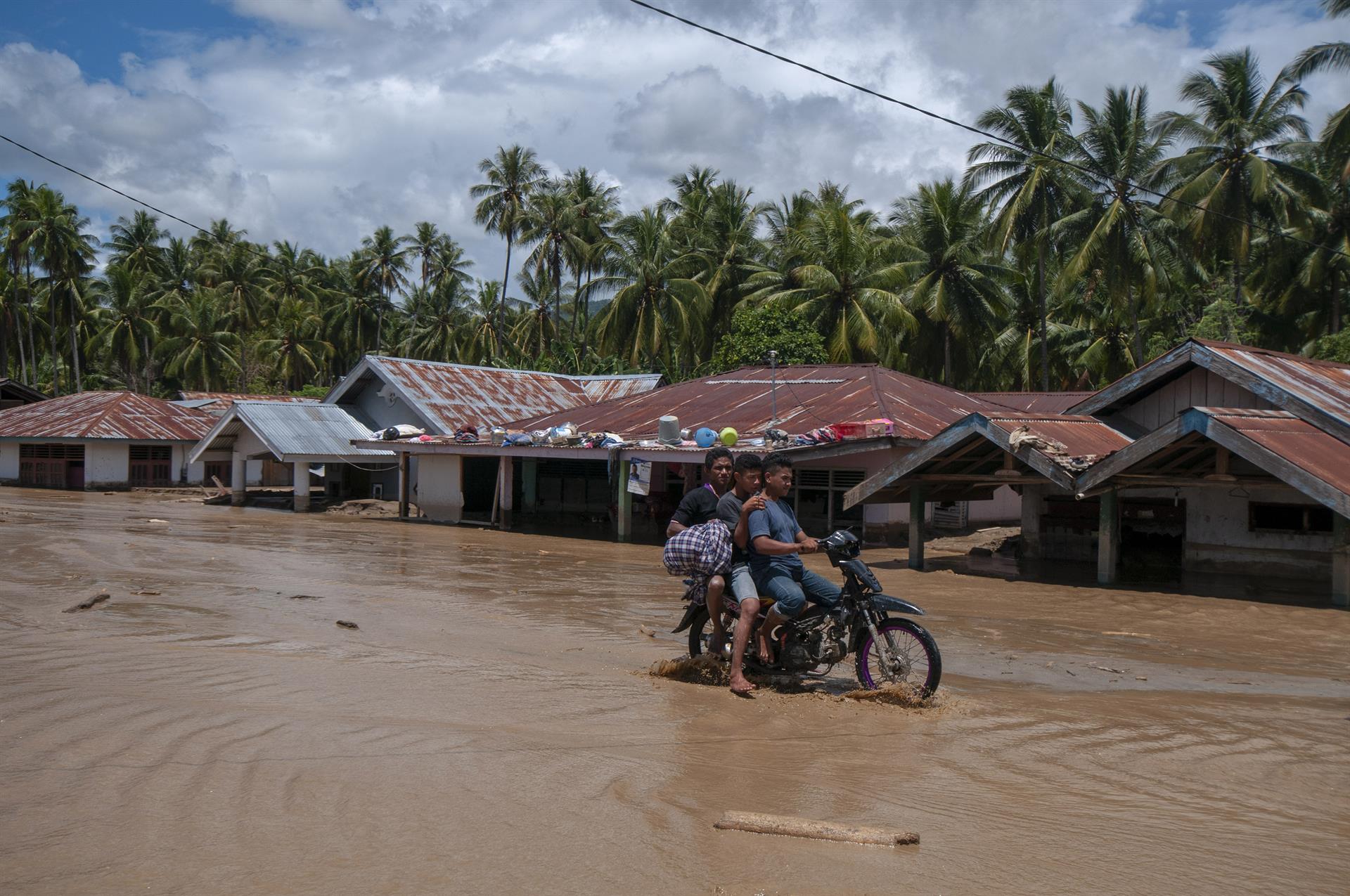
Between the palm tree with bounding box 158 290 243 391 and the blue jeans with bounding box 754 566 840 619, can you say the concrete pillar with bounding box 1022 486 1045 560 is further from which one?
the palm tree with bounding box 158 290 243 391

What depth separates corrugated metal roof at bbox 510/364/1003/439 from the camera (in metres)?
23.4

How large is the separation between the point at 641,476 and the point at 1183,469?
35.9ft

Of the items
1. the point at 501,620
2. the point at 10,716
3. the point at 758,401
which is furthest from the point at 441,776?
the point at 758,401

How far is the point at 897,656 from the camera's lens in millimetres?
7359

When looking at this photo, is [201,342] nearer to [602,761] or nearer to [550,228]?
[550,228]

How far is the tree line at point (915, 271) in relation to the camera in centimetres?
3641

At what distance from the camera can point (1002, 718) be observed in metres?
7.05

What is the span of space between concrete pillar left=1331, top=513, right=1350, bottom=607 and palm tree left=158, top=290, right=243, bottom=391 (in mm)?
57509

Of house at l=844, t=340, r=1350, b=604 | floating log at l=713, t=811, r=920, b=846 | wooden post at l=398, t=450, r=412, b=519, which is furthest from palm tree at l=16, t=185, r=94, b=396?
floating log at l=713, t=811, r=920, b=846

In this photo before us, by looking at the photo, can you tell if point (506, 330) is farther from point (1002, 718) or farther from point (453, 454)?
point (1002, 718)

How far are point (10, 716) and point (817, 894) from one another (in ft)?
15.2

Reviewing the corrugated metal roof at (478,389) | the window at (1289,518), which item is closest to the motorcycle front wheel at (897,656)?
the window at (1289,518)

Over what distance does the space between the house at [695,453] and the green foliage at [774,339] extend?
589cm

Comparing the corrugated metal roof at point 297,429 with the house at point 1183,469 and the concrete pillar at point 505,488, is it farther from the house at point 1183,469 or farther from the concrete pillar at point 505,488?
the house at point 1183,469
